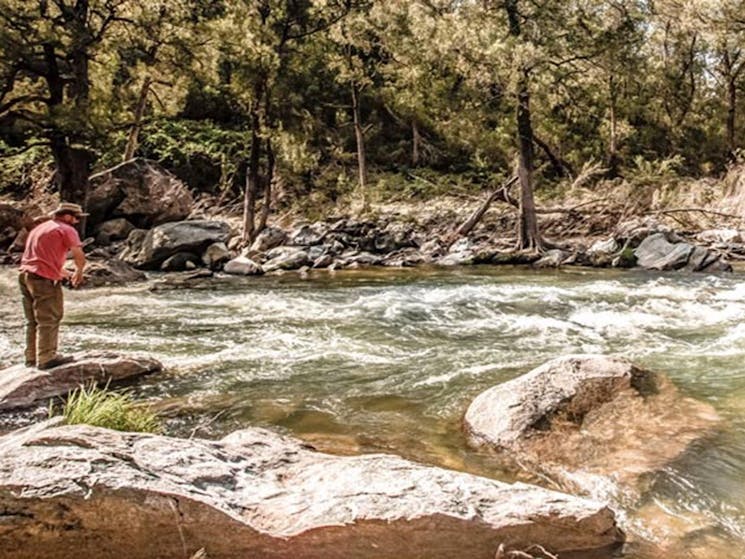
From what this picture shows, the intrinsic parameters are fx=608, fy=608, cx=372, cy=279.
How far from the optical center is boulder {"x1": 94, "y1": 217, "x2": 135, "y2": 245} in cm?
2172

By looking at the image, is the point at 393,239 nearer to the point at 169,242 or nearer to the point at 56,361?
the point at 169,242

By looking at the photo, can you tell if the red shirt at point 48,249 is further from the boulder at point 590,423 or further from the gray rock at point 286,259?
the gray rock at point 286,259

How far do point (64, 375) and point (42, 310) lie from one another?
30.0 inches

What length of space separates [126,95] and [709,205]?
22306mm

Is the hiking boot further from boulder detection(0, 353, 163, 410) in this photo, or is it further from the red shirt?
the red shirt

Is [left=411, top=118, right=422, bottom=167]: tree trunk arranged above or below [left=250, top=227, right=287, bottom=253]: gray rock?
above

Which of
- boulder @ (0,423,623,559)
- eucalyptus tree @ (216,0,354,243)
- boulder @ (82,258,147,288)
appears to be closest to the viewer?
boulder @ (0,423,623,559)

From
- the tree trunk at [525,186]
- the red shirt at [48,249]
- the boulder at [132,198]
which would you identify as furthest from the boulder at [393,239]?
the red shirt at [48,249]

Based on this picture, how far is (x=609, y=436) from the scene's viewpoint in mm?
5254

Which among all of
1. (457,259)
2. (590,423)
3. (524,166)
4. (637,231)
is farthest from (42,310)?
(637,231)

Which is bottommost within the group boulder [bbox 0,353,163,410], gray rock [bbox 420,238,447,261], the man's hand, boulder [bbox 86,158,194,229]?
boulder [bbox 0,353,163,410]

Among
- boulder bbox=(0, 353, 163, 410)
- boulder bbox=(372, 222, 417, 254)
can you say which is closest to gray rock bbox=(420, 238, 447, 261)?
boulder bbox=(372, 222, 417, 254)

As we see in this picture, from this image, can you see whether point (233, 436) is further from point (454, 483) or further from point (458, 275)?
point (458, 275)

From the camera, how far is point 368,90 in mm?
32469
